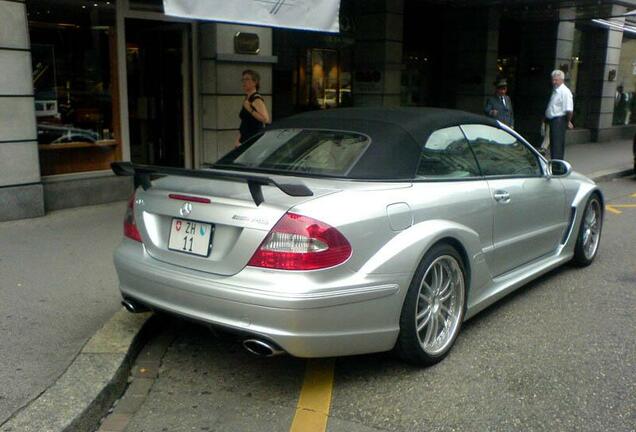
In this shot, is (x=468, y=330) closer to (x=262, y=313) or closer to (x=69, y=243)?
(x=262, y=313)

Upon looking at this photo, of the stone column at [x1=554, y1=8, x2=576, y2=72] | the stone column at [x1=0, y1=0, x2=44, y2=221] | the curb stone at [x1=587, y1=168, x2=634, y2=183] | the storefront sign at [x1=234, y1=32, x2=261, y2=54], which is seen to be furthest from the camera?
the stone column at [x1=554, y1=8, x2=576, y2=72]

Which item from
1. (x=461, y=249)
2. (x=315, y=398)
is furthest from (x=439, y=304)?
(x=315, y=398)

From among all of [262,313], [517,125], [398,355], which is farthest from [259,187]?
[517,125]

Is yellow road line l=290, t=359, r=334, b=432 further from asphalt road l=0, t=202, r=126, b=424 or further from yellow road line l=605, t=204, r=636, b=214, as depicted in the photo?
yellow road line l=605, t=204, r=636, b=214

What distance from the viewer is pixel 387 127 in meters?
4.34

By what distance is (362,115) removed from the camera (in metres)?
4.69

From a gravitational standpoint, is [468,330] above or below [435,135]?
below

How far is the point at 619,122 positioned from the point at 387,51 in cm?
1318

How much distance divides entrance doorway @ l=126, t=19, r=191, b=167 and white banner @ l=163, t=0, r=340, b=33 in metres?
2.06

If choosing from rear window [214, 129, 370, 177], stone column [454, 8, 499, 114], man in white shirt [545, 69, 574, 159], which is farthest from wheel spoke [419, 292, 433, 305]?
stone column [454, 8, 499, 114]

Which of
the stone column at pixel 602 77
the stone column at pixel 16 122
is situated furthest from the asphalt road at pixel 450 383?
the stone column at pixel 602 77

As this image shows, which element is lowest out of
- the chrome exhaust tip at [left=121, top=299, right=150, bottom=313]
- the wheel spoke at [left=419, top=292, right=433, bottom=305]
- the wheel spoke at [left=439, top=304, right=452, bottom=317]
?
the wheel spoke at [left=439, top=304, right=452, bottom=317]

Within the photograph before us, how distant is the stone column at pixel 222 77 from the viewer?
957 centimetres

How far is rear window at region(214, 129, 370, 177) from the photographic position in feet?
13.7
